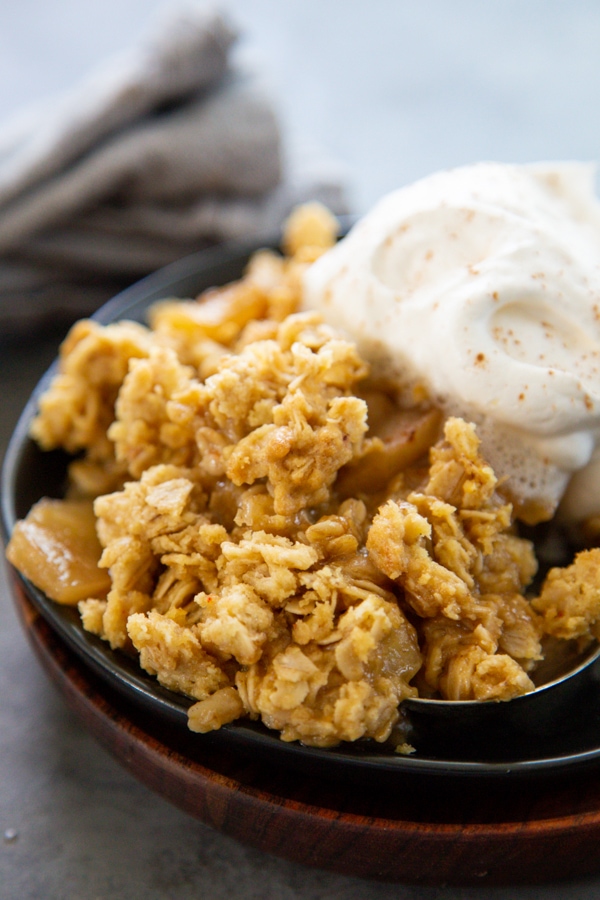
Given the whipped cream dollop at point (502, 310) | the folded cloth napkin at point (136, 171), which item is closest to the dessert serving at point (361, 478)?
the whipped cream dollop at point (502, 310)

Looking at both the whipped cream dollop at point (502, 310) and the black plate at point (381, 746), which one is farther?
the whipped cream dollop at point (502, 310)

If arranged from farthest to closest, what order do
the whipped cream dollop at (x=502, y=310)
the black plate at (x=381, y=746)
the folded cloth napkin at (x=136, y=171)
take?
the folded cloth napkin at (x=136, y=171)
the whipped cream dollop at (x=502, y=310)
the black plate at (x=381, y=746)

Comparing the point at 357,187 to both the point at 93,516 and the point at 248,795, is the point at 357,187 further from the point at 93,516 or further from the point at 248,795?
the point at 248,795

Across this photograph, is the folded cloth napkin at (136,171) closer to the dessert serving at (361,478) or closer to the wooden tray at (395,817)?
the dessert serving at (361,478)

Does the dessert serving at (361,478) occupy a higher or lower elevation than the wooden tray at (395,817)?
higher

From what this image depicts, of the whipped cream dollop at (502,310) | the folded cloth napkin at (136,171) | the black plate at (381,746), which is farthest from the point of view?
the folded cloth napkin at (136,171)

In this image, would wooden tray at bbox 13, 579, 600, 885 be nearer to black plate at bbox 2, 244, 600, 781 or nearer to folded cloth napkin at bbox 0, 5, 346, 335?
black plate at bbox 2, 244, 600, 781

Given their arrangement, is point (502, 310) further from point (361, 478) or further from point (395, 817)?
point (395, 817)

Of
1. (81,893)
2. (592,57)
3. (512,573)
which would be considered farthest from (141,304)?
(592,57)
